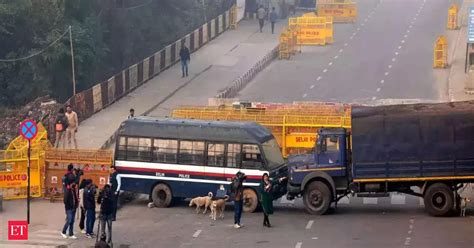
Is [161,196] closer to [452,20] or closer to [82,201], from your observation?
[82,201]

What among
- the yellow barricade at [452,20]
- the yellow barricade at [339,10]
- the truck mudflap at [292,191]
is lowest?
the truck mudflap at [292,191]

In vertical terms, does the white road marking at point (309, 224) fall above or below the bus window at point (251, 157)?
below

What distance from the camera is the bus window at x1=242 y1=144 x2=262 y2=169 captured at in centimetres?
3016

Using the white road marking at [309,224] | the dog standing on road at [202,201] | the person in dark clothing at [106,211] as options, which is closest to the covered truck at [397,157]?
the white road marking at [309,224]

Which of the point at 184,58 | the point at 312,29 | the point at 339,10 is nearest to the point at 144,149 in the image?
the point at 184,58

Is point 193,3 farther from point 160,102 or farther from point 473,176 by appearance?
point 473,176

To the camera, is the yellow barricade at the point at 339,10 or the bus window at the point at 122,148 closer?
the bus window at the point at 122,148

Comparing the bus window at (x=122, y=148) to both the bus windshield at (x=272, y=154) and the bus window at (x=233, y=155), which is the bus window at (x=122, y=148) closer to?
the bus window at (x=233, y=155)

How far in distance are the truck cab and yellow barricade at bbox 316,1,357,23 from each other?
130ft

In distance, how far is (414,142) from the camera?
2862 cm

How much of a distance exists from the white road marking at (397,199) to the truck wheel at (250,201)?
3.95 meters

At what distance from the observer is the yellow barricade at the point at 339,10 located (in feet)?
225

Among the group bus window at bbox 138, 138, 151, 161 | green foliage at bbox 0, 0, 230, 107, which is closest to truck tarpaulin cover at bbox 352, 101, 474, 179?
bus window at bbox 138, 138, 151, 161

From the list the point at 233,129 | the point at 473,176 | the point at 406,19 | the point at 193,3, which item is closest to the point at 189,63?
the point at 193,3
